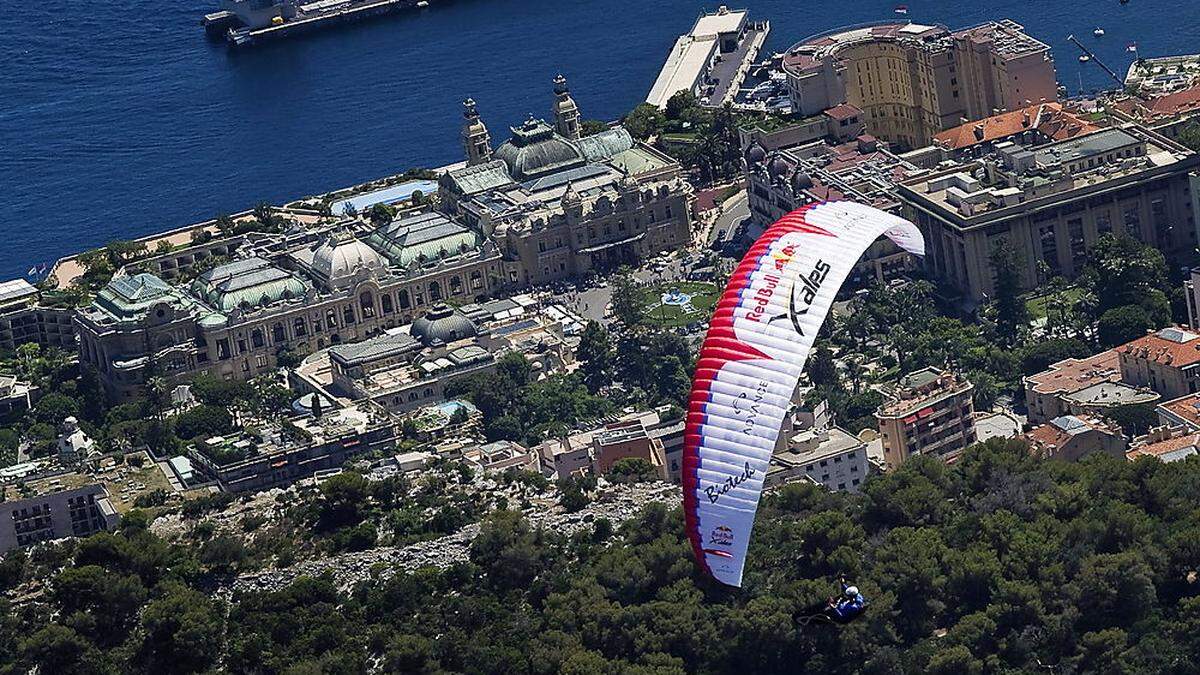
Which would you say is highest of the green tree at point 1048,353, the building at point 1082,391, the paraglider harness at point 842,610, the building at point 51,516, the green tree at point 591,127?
the paraglider harness at point 842,610

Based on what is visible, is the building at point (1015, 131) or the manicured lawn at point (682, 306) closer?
the manicured lawn at point (682, 306)

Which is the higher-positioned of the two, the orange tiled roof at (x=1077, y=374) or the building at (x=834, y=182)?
the building at (x=834, y=182)

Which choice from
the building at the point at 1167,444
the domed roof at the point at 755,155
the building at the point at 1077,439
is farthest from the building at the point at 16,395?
the building at the point at 1167,444

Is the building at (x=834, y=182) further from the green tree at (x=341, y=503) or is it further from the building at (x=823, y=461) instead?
the green tree at (x=341, y=503)

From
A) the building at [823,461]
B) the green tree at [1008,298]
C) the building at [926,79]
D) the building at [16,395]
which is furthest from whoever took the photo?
the building at [926,79]

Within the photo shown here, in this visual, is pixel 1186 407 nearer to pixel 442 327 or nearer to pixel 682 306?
pixel 682 306

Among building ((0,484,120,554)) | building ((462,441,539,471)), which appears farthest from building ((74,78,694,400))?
building ((0,484,120,554))

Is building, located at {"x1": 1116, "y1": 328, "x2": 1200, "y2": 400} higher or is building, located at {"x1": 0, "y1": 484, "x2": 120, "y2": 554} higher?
building, located at {"x1": 0, "y1": 484, "x2": 120, "y2": 554}

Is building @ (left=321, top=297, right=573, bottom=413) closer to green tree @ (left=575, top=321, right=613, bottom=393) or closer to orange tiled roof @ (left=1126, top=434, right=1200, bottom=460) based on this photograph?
green tree @ (left=575, top=321, right=613, bottom=393)
